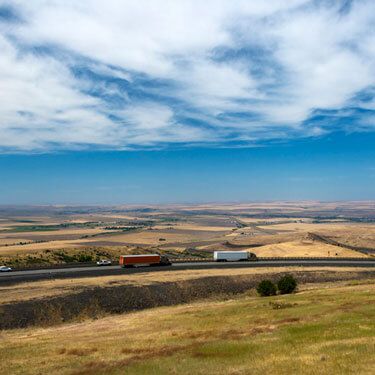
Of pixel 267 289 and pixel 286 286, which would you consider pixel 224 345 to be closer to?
pixel 267 289

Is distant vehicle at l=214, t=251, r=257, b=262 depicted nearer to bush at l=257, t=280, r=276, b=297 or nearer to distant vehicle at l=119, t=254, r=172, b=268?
distant vehicle at l=119, t=254, r=172, b=268

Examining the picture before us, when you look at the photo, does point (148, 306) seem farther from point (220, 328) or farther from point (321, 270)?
point (321, 270)

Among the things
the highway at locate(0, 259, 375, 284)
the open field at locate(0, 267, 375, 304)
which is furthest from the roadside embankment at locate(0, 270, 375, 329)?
the highway at locate(0, 259, 375, 284)

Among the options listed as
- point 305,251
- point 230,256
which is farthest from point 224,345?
point 305,251

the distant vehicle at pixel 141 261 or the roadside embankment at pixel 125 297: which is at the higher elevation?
the distant vehicle at pixel 141 261

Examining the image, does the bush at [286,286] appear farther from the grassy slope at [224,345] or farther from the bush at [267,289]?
the grassy slope at [224,345]

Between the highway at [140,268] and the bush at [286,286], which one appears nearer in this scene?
the bush at [286,286]

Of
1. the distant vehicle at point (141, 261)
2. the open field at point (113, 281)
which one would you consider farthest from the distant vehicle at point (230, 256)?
the open field at point (113, 281)
